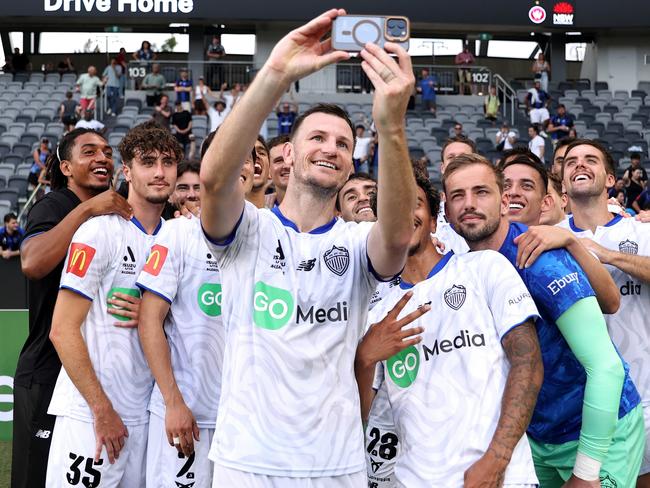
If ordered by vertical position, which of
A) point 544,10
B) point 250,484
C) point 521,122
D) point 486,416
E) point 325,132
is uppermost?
point 544,10

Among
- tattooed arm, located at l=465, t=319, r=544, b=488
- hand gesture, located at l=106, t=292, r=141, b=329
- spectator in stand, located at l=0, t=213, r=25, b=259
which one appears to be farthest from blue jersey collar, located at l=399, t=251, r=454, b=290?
spectator in stand, located at l=0, t=213, r=25, b=259

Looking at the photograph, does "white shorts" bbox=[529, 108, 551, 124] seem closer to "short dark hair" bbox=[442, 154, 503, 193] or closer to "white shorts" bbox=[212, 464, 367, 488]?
"short dark hair" bbox=[442, 154, 503, 193]

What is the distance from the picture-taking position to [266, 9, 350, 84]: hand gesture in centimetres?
254

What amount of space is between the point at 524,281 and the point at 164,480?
1779 millimetres

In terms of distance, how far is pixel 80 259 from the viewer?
386 centimetres

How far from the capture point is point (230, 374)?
2959 mm

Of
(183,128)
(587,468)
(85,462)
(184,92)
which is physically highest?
(184,92)

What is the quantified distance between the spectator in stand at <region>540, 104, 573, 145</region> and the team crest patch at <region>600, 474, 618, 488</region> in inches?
663

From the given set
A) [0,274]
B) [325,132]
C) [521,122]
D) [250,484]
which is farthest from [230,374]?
[521,122]

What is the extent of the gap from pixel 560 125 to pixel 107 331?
17.1 m

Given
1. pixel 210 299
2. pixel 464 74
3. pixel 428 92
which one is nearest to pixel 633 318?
pixel 210 299

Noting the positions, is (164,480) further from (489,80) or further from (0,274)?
(489,80)

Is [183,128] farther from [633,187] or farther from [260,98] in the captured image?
[260,98]

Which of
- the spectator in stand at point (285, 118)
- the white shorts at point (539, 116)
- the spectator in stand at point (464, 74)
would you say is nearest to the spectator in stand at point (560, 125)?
the white shorts at point (539, 116)
